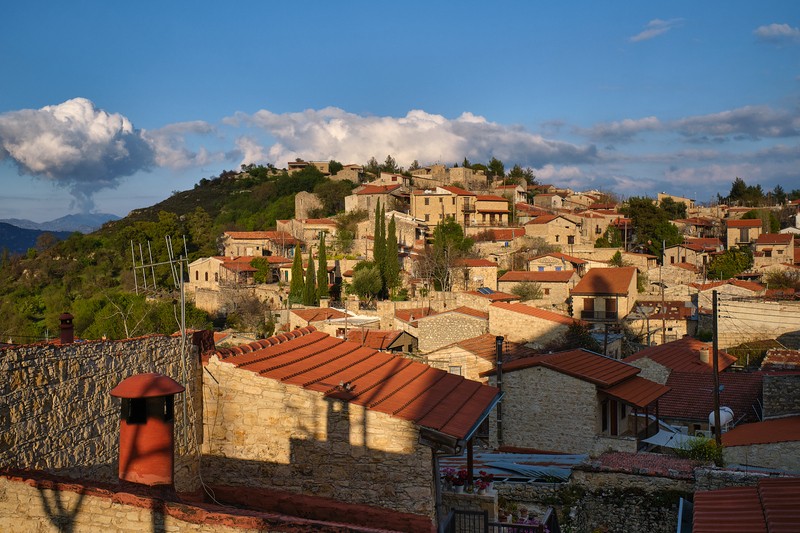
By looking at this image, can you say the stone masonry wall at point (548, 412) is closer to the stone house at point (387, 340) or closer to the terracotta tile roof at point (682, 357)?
the terracotta tile roof at point (682, 357)

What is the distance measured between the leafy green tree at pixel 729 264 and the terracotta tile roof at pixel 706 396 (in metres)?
32.9

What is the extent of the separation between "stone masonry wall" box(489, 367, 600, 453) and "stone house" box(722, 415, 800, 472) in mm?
3078

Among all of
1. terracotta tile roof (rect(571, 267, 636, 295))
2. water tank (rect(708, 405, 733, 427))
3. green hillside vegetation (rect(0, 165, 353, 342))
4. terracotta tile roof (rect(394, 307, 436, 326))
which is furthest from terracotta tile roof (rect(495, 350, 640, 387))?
green hillside vegetation (rect(0, 165, 353, 342))

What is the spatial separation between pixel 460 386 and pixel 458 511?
2.15 metres

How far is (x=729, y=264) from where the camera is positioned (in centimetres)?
5328

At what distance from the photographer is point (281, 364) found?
27.8ft

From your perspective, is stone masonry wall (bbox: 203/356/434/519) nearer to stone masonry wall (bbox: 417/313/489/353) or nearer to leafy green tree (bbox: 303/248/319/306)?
stone masonry wall (bbox: 417/313/489/353)

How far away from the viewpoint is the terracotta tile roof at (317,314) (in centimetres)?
4002

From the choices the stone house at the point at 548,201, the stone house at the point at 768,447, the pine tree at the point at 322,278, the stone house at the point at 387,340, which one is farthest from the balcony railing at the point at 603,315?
the stone house at the point at 548,201

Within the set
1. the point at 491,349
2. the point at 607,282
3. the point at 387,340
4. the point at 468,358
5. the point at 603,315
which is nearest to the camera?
the point at 468,358

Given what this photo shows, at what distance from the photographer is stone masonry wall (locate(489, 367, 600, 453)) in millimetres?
16766

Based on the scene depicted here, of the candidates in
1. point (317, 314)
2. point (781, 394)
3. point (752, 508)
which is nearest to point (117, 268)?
point (317, 314)

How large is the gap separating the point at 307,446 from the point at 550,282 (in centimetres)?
3977

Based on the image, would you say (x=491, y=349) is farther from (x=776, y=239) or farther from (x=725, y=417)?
(x=776, y=239)
